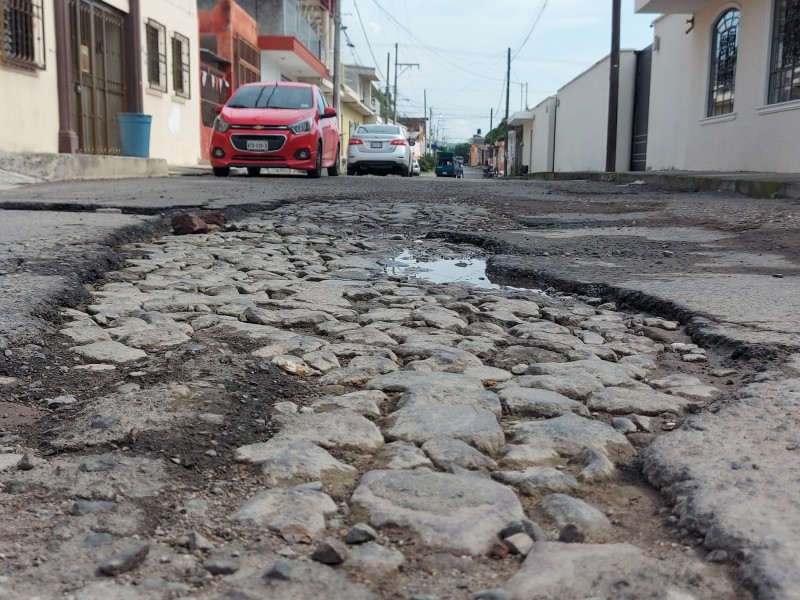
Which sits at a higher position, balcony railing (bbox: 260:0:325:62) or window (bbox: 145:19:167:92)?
balcony railing (bbox: 260:0:325:62)

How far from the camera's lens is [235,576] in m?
1.08

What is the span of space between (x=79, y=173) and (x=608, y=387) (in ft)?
29.1

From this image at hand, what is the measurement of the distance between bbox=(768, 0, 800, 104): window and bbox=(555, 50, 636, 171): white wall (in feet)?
28.4

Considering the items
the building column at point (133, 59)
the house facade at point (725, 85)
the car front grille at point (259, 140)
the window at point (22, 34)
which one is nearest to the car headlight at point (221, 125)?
the car front grille at point (259, 140)

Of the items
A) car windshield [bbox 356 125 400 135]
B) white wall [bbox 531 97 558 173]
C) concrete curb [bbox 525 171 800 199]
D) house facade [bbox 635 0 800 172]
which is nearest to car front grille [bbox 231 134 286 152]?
concrete curb [bbox 525 171 800 199]

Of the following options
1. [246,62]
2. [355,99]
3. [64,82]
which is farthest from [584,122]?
[355,99]

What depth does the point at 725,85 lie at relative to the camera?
13391mm

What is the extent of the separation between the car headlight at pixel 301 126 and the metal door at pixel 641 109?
32.0 ft

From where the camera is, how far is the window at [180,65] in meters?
15.7

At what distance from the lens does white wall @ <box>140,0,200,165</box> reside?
1437 cm

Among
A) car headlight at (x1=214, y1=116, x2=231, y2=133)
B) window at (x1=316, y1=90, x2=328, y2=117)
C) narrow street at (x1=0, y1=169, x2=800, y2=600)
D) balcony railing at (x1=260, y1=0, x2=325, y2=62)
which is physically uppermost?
balcony railing at (x1=260, y1=0, x2=325, y2=62)

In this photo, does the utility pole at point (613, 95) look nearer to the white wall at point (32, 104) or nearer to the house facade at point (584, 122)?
the house facade at point (584, 122)

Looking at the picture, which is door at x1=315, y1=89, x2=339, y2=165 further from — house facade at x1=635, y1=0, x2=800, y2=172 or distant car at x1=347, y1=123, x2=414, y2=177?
house facade at x1=635, y1=0, x2=800, y2=172

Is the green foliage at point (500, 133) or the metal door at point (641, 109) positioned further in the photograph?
the green foliage at point (500, 133)
